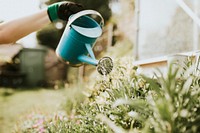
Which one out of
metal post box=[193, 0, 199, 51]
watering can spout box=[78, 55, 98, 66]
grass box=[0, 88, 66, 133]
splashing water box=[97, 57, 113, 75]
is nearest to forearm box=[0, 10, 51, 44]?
watering can spout box=[78, 55, 98, 66]

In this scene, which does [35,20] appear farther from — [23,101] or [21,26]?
[23,101]

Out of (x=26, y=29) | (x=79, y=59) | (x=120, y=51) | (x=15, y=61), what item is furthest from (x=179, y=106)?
(x=15, y=61)

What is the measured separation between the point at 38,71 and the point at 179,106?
8.44 meters

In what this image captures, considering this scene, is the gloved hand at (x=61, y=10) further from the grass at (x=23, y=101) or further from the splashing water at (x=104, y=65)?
the grass at (x=23, y=101)

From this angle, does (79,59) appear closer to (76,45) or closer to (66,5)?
(76,45)

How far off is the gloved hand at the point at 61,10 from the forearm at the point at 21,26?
0.05 meters

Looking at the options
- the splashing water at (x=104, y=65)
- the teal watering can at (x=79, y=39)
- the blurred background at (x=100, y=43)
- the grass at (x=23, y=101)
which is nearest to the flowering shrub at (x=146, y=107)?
the splashing water at (x=104, y=65)

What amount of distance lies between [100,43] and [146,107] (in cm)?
657

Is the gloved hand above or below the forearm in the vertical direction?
above

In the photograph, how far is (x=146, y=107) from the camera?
4.93 ft

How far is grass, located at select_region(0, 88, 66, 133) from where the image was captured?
618 cm

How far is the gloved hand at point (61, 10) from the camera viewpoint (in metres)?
2.40

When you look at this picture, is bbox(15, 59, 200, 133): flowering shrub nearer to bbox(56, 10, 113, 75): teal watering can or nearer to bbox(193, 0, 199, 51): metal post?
bbox(56, 10, 113, 75): teal watering can

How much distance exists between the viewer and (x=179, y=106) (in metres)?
1.40
